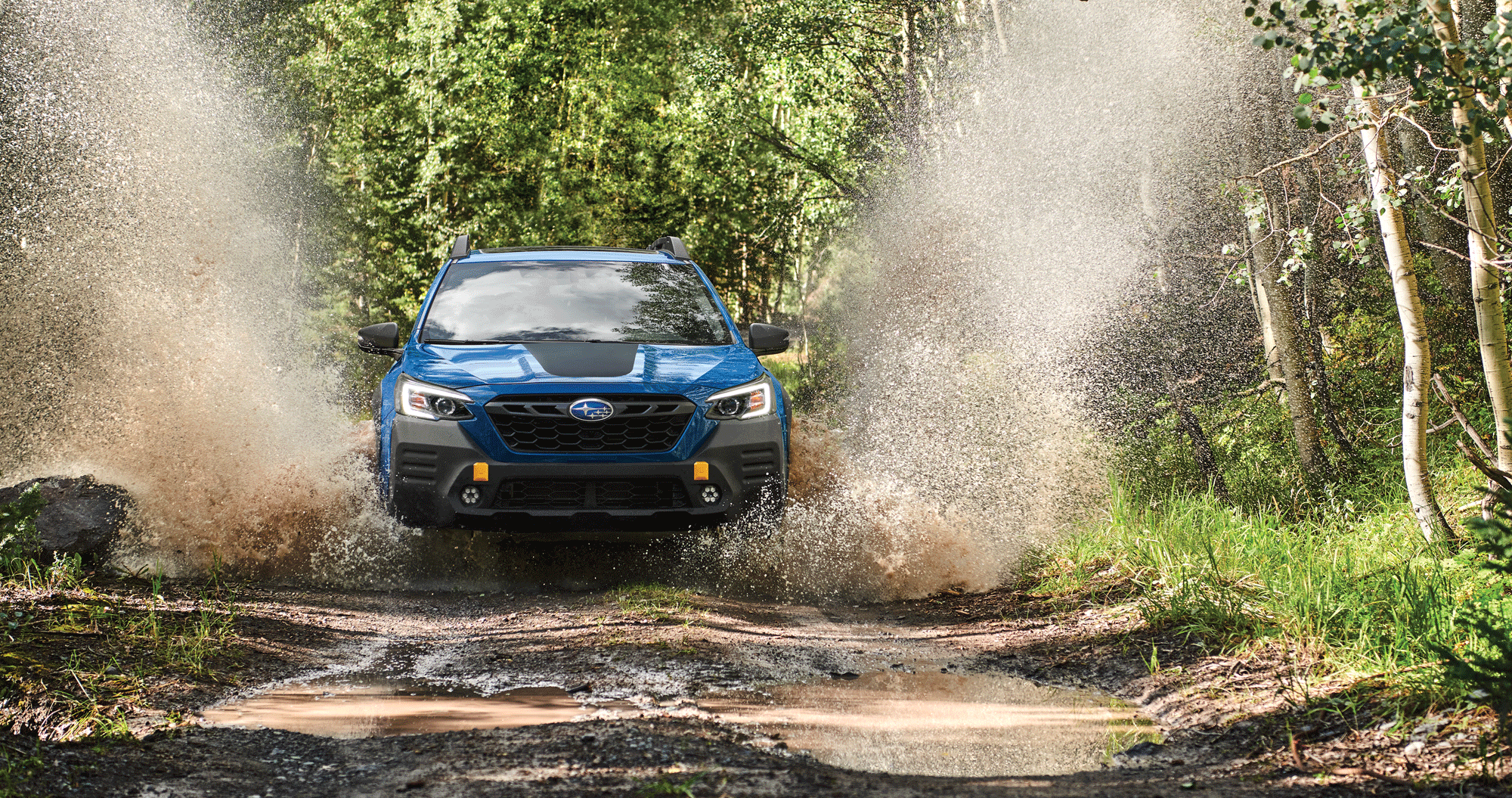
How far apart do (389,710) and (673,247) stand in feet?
16.3

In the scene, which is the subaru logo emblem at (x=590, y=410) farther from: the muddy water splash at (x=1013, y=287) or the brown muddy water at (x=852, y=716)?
the brown muddy water at (x=852, y=716)

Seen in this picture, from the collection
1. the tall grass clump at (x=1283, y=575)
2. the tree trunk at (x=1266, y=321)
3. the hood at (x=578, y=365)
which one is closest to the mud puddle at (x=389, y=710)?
the hood at (x=578, y=365)

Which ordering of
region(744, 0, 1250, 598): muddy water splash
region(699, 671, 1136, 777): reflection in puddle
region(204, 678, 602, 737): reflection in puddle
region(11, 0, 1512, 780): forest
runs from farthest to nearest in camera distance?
region(744, 0, 1250, 598): muddy water splash, region(11, 0, 1512, 780): forest, region(204, 678, 602, 737): reflection in puddle, region(699, 671, 1136, 777): reflection in puddle

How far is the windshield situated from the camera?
23.5 feet

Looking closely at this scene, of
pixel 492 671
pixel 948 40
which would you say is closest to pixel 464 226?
pixel 948 40

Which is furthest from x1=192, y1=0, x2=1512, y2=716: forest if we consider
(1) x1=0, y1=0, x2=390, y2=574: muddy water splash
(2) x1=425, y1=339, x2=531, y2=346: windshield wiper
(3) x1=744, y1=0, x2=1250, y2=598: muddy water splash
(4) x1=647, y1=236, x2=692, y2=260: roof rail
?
(2) x1=425, y1=339, x2=531, y2=346: windshield wiper

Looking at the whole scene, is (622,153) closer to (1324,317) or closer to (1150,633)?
(1324,317)

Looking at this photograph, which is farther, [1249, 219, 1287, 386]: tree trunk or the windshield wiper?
[1249, 219, 1287, 386]: tree trunk

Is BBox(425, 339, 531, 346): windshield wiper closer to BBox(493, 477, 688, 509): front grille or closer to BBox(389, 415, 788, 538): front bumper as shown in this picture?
BBox(389, 415, 788, 538): front bumper

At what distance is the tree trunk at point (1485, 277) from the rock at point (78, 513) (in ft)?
23.2

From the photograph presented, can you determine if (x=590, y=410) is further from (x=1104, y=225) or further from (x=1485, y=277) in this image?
(x=1104, y=225)

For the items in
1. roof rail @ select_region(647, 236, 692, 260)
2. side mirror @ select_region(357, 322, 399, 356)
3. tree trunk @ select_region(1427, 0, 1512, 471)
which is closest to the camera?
tree trunk @ select_region(1427, 0, 1512, 471)

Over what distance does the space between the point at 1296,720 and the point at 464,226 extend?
731 inches

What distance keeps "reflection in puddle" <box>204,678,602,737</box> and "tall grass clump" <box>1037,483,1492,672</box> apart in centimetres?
274
